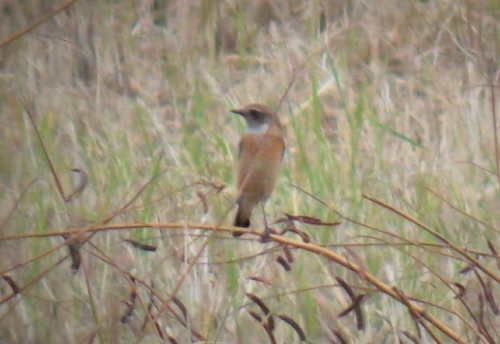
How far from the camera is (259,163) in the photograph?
3.70 metres

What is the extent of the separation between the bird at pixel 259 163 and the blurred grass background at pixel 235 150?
5.5 inches

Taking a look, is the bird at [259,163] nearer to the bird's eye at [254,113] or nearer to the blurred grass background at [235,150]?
the bird's eye at [254,113]

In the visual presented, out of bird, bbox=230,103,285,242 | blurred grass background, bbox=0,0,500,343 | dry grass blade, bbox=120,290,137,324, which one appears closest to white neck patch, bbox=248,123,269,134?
bird, bbox=230,103,285,242

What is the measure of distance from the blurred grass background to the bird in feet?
0.46

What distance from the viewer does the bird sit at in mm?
3680

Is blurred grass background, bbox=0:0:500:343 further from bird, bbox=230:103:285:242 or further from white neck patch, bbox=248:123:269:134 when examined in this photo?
white neck patch, bbox=248:123:269:134

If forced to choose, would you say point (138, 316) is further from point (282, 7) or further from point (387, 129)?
point (282, 7)

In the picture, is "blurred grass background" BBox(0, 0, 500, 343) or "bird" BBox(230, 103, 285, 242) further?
"blurred grass background" BBox(0, 0, 500, 343)

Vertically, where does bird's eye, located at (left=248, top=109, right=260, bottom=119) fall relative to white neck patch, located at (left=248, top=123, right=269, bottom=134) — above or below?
above

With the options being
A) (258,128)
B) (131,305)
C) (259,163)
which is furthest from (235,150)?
(131,305)

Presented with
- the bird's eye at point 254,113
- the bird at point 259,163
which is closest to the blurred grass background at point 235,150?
the bird at point 259,163

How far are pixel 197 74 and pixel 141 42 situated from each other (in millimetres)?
560

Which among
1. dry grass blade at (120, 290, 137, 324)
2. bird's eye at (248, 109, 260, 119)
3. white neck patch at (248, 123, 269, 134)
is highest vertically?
bird's eye at (248, 109, 260, 119)

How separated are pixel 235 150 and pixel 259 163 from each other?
1856 millimetres
